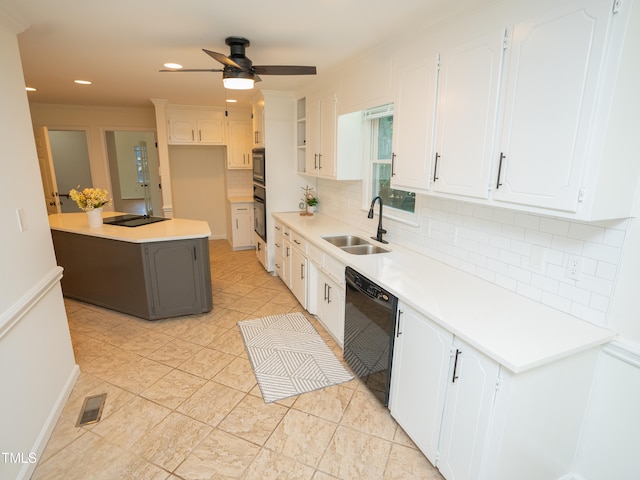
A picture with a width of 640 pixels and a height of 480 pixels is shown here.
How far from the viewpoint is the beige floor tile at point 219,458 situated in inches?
73.0

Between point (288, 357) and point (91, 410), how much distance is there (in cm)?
141

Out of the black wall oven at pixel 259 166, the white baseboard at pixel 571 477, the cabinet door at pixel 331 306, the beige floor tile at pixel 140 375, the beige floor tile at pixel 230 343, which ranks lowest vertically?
the beige floor tile at pixel 140 375

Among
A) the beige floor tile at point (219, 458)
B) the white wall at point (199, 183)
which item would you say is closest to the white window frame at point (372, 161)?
the beige floor tile at point (219, 458)

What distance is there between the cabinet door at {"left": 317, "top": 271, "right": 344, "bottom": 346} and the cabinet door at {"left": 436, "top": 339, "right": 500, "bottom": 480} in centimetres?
128

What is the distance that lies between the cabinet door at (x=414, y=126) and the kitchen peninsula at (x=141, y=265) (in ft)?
6.93

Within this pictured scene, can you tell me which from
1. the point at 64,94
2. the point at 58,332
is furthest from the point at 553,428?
the point at 64,94

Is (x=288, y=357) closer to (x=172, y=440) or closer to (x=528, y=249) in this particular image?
(x=172, y=440)

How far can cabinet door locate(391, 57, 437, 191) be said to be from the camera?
2113 millimetres

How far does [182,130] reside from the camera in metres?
5.79

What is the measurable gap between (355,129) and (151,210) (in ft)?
21.7

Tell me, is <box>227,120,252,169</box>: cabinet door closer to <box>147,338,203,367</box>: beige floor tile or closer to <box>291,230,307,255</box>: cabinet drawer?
<box>291,230,307,255</box>: cabinet drawer

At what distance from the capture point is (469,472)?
1.56 meters

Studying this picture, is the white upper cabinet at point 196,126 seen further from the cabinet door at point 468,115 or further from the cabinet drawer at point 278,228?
the cabinet door at point 468,115

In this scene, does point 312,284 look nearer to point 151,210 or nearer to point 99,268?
point 99,268
